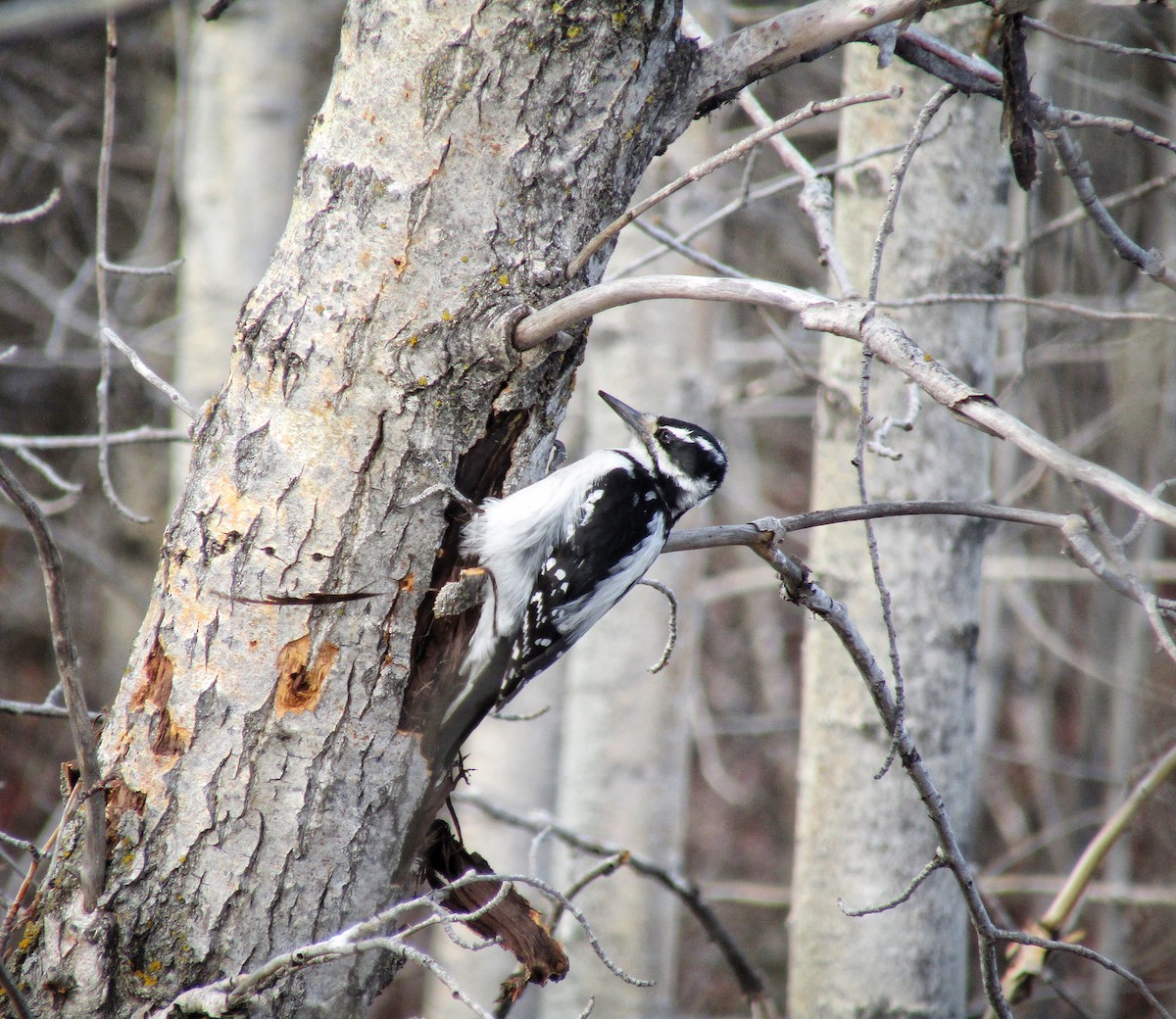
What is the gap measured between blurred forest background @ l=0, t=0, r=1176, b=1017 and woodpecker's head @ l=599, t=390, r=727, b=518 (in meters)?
0.45

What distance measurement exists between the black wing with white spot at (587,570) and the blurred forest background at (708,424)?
0.44m

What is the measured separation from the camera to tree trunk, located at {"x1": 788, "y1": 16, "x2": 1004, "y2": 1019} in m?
3.09

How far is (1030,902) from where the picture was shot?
29.1 ft

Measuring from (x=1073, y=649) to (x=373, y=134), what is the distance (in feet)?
27.8

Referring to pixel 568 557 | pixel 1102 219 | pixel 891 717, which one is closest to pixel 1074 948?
pixel 891 717

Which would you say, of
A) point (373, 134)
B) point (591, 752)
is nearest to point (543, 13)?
point (373, 134)

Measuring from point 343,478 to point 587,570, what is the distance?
118cm

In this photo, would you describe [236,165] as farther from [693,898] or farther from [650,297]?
[650,297]

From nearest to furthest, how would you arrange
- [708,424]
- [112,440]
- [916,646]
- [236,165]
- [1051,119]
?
[1051,119] → [112,440] → [916,646] → [708,424] → [236,165]

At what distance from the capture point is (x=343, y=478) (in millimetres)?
1941

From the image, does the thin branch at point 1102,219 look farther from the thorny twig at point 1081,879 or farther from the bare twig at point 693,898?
the bare twig at point 693,898

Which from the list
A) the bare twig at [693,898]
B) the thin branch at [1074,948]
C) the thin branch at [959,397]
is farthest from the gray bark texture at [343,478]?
the thin branch at [1074,948]

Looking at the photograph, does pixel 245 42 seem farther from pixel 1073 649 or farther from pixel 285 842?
pixel 1073 649

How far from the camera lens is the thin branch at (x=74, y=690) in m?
1.60
